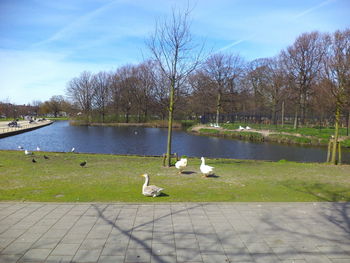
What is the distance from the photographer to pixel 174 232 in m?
5.12

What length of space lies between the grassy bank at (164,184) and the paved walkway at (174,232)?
0.74 m

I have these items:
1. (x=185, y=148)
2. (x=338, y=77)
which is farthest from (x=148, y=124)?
(x=338, y=77)

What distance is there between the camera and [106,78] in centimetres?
7288

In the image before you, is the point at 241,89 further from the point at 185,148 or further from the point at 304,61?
the point at 185,148

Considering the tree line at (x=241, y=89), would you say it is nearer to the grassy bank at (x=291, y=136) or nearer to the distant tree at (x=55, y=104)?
the grassy bank at (x=291, y=136)

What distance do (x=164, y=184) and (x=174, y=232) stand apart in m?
3.84

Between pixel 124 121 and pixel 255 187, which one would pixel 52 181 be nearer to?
pixel 255 187

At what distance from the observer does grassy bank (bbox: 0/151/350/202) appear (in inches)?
293

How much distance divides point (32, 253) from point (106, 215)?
1.82 metres

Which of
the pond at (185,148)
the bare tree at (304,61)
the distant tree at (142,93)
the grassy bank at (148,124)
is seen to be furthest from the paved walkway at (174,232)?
the distant tree at (142,93)

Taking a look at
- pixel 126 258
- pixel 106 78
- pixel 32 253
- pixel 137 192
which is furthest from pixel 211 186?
pixel 106 78

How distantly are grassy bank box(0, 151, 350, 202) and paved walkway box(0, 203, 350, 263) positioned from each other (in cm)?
74

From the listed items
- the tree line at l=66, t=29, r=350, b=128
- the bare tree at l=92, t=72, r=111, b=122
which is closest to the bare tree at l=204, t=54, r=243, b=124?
the tree line at l=66, t=29, r=350, b=128

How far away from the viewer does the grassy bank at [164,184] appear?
7.43 m
